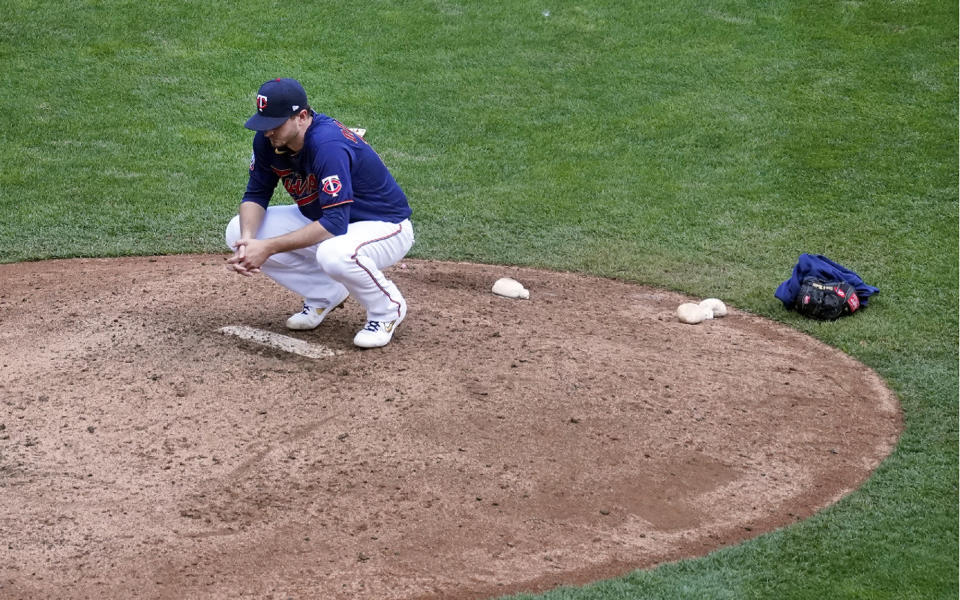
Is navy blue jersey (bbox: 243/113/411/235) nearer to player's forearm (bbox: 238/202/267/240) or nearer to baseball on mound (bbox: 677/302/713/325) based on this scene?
player's forearm (bbox: 238/202/267/240)

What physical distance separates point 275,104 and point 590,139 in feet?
19.5

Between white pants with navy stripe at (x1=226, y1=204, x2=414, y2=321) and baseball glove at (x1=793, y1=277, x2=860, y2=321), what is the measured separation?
2640 millimetres

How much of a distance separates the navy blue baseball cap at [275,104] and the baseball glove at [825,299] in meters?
3.52

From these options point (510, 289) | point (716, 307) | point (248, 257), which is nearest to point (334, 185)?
point (248, 257)

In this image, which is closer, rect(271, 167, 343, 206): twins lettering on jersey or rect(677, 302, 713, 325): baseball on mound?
rect(271, 167, 343, 206): twins lettering on jersey

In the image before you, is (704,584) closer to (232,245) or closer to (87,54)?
(232,245)

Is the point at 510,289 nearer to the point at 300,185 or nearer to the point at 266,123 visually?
the point at 300,185

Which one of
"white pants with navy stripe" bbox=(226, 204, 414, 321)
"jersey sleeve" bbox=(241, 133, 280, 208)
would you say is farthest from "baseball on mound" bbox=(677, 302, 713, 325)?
"jersey sleeve" bbox=(241, 133, 280, 208)

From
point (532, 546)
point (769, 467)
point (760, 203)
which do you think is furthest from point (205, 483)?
point (760, 203)

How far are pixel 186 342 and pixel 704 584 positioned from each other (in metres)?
3.35

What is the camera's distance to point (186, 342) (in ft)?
20.9

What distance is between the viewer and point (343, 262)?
19.7ft

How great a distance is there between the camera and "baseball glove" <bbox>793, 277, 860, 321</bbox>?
7262 millimetres

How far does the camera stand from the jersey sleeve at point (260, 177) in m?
6.28
